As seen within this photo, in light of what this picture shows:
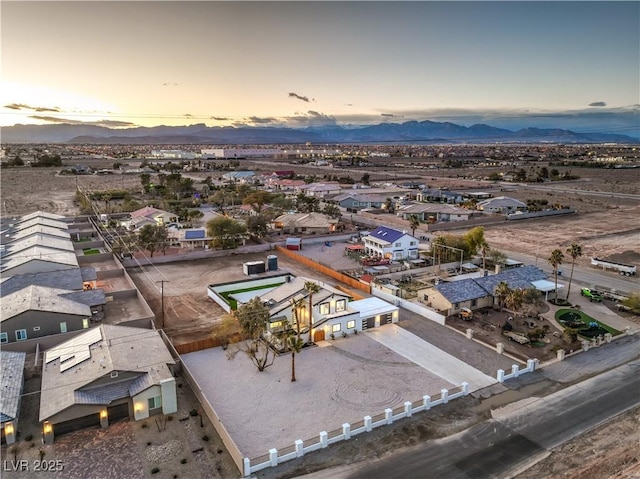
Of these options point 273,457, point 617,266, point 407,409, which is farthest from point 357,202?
point 273,457

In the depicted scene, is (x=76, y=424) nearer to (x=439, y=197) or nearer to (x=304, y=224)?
(x=304, y=224)

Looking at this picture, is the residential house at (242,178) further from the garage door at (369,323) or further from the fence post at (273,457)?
the fence post at (273,457)

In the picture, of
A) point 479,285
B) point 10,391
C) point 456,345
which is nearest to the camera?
point 10,391

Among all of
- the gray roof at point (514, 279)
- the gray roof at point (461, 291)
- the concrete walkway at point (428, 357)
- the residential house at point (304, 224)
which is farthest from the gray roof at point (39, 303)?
the residential house at point (304, 224)

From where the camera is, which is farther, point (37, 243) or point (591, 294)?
point (37, 243)

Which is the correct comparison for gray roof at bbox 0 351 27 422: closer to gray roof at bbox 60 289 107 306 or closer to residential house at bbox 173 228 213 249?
gray roof at bbox 60 289 107 306
